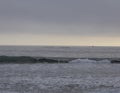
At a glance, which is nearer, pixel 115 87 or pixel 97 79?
pixel 115 87

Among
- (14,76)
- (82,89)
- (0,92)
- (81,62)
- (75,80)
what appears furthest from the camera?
(81,62)

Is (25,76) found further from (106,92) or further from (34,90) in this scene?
(106,92)

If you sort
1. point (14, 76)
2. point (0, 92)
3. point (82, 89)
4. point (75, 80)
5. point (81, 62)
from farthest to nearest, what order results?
point (81, 62) → point (14, 76) → point (75, 80) → point (82, 89) → point (0, 92)

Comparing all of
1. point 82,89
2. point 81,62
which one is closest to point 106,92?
point 82,89

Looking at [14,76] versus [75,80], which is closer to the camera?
[75,80]

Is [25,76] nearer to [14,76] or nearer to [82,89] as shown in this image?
[14,76]

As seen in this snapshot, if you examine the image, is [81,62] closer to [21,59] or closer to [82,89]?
[21,59]

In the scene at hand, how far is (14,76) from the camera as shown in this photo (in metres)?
45.4

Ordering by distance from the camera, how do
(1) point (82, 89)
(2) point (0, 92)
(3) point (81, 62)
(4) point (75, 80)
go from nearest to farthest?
(2) point (0, 92), (1) point (82, 89), (4) point (75, 80), (3) point (81, 62)

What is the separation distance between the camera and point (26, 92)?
33969mm

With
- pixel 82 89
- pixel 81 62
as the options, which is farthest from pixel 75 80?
pixel 81 62

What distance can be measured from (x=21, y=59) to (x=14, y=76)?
3308 centimetres

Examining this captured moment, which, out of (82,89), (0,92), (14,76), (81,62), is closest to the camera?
(0,92)

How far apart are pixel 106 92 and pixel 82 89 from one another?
2.62m
